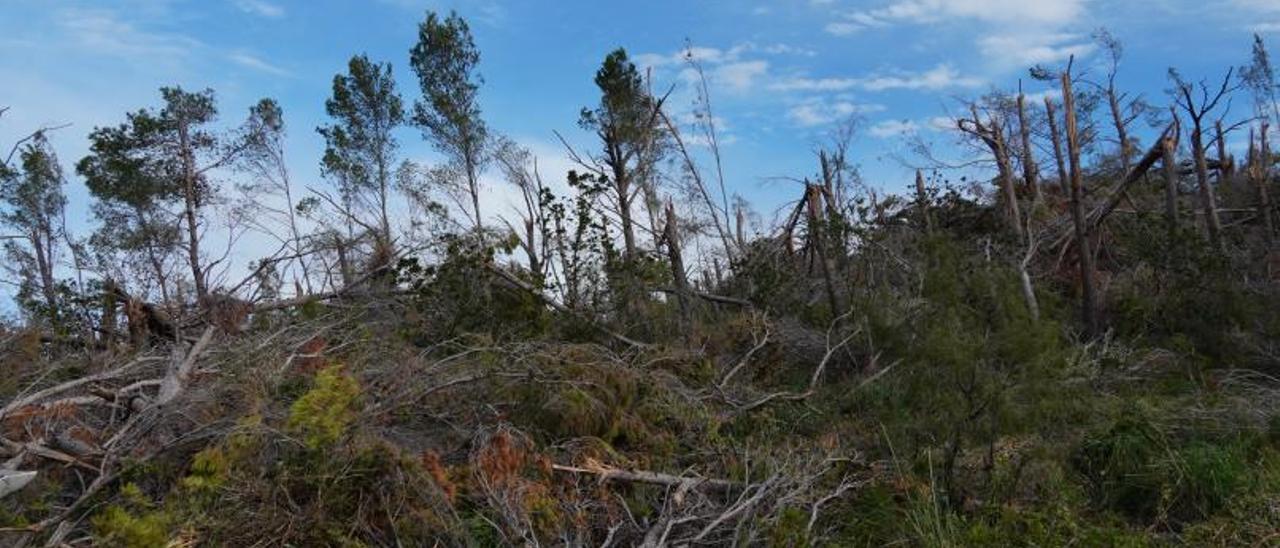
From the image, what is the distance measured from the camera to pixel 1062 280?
13180 millimetres

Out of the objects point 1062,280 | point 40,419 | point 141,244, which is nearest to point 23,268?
point 141,244

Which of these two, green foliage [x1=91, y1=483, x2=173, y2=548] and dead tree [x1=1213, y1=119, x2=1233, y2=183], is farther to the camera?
dead tree [x1=1213, y1=119, x2=1233, y2=183]

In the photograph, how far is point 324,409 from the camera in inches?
174

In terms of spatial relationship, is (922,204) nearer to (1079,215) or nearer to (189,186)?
(1079,215)

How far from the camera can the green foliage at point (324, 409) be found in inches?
171

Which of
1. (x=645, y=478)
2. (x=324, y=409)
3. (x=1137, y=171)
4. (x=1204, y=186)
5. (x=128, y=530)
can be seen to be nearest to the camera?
(x=128, y=530)

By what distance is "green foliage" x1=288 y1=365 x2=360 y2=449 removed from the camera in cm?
436

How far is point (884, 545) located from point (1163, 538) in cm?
147

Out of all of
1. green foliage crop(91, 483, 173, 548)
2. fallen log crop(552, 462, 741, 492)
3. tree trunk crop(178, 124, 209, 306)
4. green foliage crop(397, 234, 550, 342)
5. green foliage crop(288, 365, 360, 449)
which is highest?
tree trunk crop(178, 124, 209, 306)

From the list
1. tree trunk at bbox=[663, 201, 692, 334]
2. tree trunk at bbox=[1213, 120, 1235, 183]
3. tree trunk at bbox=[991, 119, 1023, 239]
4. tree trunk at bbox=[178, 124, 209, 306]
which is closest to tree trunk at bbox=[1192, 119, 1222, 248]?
tree trunk at bbox=[991, 119, 1023, 239]

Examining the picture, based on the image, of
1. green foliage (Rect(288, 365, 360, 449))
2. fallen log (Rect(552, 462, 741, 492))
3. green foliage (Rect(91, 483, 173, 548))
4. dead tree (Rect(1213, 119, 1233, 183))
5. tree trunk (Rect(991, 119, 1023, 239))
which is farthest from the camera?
dead tree (Rect(1213, 119, 1233, 183))

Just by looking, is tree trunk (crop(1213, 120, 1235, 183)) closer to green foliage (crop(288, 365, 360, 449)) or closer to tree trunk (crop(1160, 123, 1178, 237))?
tree trunk (crop(1160, 123, 1178, 237))

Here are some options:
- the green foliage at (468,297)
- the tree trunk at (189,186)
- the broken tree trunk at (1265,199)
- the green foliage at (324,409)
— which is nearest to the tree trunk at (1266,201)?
the broken tree trunk at (1265,199)

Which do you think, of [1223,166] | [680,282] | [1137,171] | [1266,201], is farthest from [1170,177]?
[1223,166]
